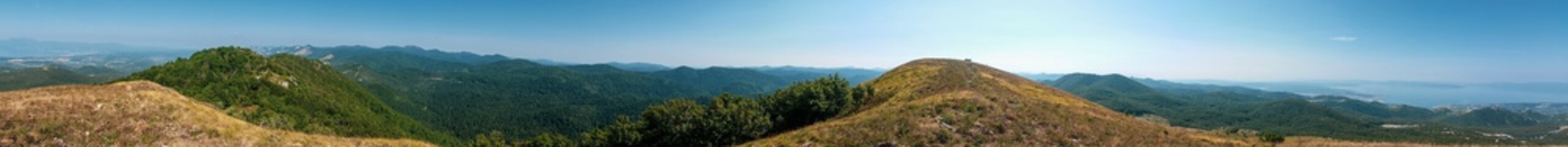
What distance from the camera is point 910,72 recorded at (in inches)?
3477

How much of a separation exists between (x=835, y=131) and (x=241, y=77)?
154072 mm

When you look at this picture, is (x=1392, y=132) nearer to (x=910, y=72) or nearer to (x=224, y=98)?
(x=910, y=72)

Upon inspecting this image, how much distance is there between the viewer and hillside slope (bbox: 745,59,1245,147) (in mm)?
35156

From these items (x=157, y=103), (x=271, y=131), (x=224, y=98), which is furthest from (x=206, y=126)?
(x=224, y=98)

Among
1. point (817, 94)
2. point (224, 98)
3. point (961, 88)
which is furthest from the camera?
point (224, 98)

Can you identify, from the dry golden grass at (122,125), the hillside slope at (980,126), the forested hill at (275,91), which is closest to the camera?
the dry golden grass at (122,125)

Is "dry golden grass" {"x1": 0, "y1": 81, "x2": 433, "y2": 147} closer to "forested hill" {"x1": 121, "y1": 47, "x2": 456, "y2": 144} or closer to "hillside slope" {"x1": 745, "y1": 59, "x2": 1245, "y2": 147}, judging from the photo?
"hillside slope" {"x1": 745, "y1": 59, "x2": 1245, "y2": 147}

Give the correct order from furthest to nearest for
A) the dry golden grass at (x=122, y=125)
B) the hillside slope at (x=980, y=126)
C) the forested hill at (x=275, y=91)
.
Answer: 1. the forested hill at (x=275, y=91)
2. the hillside slope at (x=980, y=126)
3. the dry golden grass at (x=122, y=125)

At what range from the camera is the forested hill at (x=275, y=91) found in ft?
384

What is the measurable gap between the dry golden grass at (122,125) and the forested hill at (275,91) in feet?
206

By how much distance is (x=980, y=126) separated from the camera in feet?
125

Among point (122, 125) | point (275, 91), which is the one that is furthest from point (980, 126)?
point (275, 91)

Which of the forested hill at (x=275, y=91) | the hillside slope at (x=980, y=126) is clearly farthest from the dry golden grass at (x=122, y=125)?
the forested hill at (x=275, y=91)

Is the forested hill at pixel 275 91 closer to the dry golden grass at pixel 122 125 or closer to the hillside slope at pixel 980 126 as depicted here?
the dry golden grass at pixel 122 125
